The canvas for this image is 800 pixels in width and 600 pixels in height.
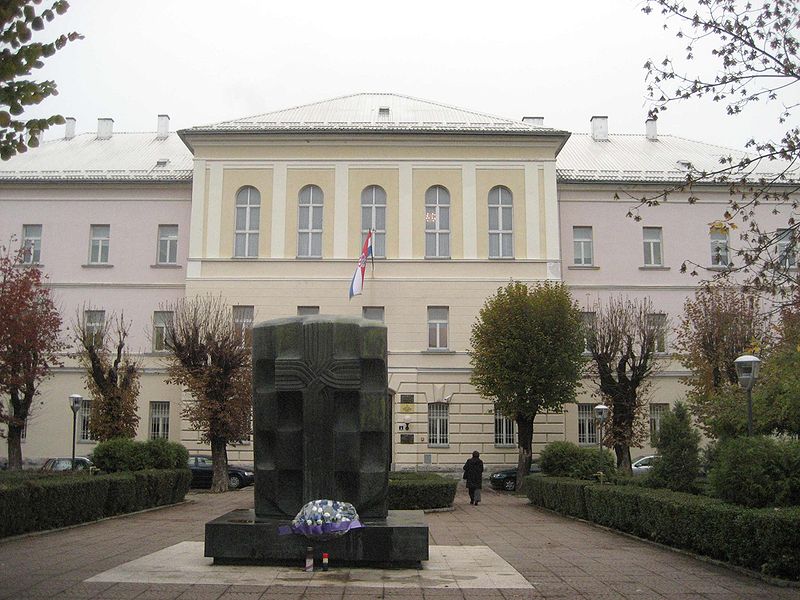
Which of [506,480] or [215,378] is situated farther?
[506,480]

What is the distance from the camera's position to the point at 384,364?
1191cm

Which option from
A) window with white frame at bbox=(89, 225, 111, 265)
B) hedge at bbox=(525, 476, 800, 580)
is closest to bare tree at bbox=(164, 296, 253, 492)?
window with white frame at bbox=(89, 225, 111, 265)

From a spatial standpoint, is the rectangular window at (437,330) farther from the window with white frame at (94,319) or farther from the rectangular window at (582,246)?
the window with white frame at (94,319)

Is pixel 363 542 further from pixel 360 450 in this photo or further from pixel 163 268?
pixel 163 268

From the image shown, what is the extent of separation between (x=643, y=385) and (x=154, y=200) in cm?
2369

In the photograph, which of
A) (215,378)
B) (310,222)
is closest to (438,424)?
(215,378)

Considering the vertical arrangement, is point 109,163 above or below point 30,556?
above

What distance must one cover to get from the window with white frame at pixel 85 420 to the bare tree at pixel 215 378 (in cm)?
834

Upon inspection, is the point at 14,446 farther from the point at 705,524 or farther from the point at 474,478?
the point at 705,524

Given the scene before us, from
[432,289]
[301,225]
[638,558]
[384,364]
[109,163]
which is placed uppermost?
[109,163]

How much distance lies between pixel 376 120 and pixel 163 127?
47.8ft

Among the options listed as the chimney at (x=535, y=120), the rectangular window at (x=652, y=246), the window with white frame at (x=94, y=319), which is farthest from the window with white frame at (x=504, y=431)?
the window with white frame at (x=94, y=319)

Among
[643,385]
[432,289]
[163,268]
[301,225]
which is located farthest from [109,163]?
[643,385]

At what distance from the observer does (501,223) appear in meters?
36.9
